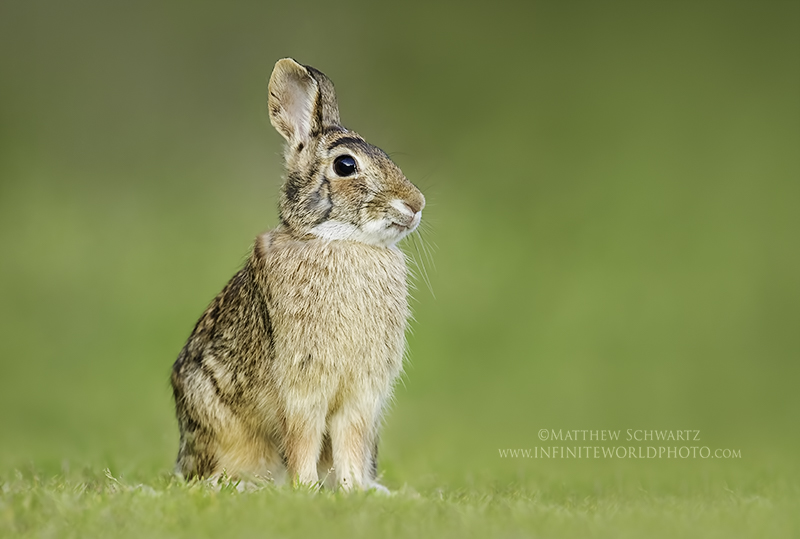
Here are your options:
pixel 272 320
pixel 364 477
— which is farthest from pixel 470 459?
pixel 272 320

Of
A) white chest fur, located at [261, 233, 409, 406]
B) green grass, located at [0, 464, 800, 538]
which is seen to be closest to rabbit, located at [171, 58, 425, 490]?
white chest fur, located at [261, 233, 409, 406]

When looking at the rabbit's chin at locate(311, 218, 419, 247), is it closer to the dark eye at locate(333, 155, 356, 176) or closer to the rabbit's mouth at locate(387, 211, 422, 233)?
the rabbit's mouth at locate(387, 211, 422, 233)

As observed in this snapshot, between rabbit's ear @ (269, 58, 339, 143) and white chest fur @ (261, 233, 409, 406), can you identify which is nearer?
white chest fur @ (261, 233, 409, 406)

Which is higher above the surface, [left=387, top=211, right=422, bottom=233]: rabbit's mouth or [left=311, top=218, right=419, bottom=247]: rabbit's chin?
[left=387, top=211, right=422, bottom=233]: rabbit's mouth

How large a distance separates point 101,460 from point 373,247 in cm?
255

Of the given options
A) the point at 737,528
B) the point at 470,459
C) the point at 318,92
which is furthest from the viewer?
the point at 470,459

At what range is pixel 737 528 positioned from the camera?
12.7ft

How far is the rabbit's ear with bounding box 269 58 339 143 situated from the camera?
524cm

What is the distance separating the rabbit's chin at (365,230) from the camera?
16.2ft

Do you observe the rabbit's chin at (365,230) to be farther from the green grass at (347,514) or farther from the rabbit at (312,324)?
the green grass at (347,514)

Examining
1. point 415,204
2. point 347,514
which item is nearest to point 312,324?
point 415,204

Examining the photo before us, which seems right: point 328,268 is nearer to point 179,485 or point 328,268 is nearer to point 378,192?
point 378,192

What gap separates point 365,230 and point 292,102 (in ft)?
3.02

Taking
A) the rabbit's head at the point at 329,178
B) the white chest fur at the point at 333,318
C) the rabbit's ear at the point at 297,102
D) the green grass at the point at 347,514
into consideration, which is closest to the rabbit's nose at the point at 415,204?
the rabbit's head at the point at 329,178
